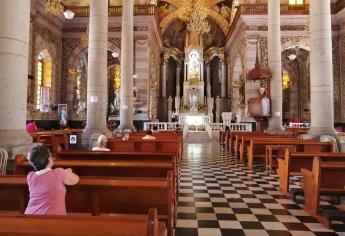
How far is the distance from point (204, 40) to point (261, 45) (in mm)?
13453

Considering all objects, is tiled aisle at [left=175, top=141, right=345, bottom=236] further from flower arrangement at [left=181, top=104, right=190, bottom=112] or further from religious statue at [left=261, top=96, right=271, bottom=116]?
flower arrangement at [left=181, top=104, right=190, bottom=112]

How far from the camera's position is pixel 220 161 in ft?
40.0

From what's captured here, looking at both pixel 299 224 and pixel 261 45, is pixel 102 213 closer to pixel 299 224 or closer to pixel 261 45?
pixel 299 224

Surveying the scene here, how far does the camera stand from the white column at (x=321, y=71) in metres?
10.5

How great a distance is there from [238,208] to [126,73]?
1191cm

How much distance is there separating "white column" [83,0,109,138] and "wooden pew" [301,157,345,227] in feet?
23.9

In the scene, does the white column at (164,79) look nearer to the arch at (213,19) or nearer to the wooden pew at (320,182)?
the arch at (213,19)

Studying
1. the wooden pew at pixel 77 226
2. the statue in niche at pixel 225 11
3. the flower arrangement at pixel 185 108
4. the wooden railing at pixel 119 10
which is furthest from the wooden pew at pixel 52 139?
the statue in niche at pixel 225 11

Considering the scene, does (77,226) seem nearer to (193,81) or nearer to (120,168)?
(120,168)

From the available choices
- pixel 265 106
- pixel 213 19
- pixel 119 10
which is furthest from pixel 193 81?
pixel 265 106

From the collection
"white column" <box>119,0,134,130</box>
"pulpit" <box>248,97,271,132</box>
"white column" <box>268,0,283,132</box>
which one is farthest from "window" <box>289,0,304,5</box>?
"white column" <box>119,0,134,130</box>

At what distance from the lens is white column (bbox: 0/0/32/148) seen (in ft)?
17.6

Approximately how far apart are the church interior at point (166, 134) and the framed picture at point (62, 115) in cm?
8

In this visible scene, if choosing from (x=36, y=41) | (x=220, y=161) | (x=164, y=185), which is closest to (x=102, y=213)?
(x=164, y=185)
